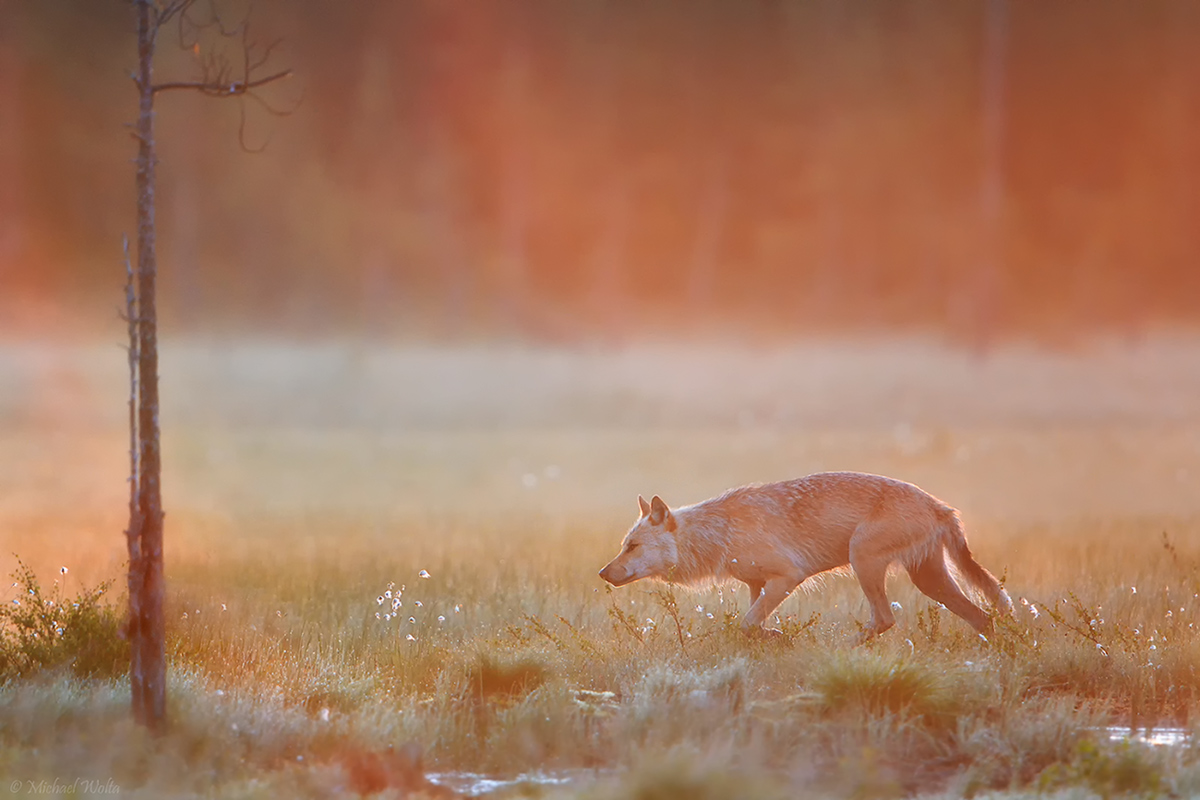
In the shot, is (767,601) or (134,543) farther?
(767,601)

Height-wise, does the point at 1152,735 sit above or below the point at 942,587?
below

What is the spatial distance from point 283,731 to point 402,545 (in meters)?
10.9

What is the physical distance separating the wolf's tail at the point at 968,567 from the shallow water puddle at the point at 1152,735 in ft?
6.95

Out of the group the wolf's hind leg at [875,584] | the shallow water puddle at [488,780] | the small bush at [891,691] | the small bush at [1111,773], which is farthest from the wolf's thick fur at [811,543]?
the shallow water puddle at [488,780]

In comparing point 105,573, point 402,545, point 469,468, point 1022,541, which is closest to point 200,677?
point 105,573

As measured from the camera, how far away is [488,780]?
734cm

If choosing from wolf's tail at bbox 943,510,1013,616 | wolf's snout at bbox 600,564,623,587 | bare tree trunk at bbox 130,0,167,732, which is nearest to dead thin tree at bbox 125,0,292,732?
bare tree trunk at bbox 130,0,167,732

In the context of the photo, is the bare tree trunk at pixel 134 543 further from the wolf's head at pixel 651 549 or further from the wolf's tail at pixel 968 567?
the wolf's tail at pixel 968 567

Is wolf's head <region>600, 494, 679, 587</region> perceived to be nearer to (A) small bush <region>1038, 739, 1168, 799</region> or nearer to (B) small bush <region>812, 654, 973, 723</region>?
(B) small bush <region>812, 654, 973, 723</region>

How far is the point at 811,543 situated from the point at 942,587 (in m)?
1.22

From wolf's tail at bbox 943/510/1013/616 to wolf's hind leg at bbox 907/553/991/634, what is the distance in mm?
137

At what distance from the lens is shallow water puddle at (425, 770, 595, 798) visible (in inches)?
280

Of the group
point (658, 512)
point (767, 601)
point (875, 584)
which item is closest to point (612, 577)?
point (658, 512)

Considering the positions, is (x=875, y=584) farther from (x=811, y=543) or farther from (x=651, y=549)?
(x=651, y=549)
